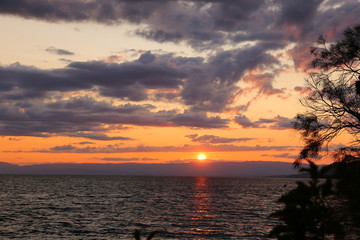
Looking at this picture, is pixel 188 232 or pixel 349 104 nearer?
pixel 349 104

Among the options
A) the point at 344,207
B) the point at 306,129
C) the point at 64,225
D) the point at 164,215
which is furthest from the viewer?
the point at 164,215

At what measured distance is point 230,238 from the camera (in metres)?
41.5

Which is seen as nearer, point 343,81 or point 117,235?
point 343,81

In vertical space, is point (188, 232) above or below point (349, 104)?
below

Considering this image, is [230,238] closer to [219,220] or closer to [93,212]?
[219,220]

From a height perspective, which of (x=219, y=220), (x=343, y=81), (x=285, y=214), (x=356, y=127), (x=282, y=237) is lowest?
(x=219, y=220)

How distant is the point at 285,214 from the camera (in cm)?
1382

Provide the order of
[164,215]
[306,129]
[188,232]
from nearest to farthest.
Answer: [306,129] → [188,232] → [164,215]

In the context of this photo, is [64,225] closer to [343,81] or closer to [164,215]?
[164,215]

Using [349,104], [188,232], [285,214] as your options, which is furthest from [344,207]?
[188,232]

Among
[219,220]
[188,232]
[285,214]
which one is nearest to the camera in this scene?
[285,214]

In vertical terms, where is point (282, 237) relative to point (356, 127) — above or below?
below

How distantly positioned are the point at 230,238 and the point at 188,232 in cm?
612

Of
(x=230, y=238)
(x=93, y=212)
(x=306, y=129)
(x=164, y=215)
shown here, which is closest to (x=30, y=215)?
(x=93, y=212)
